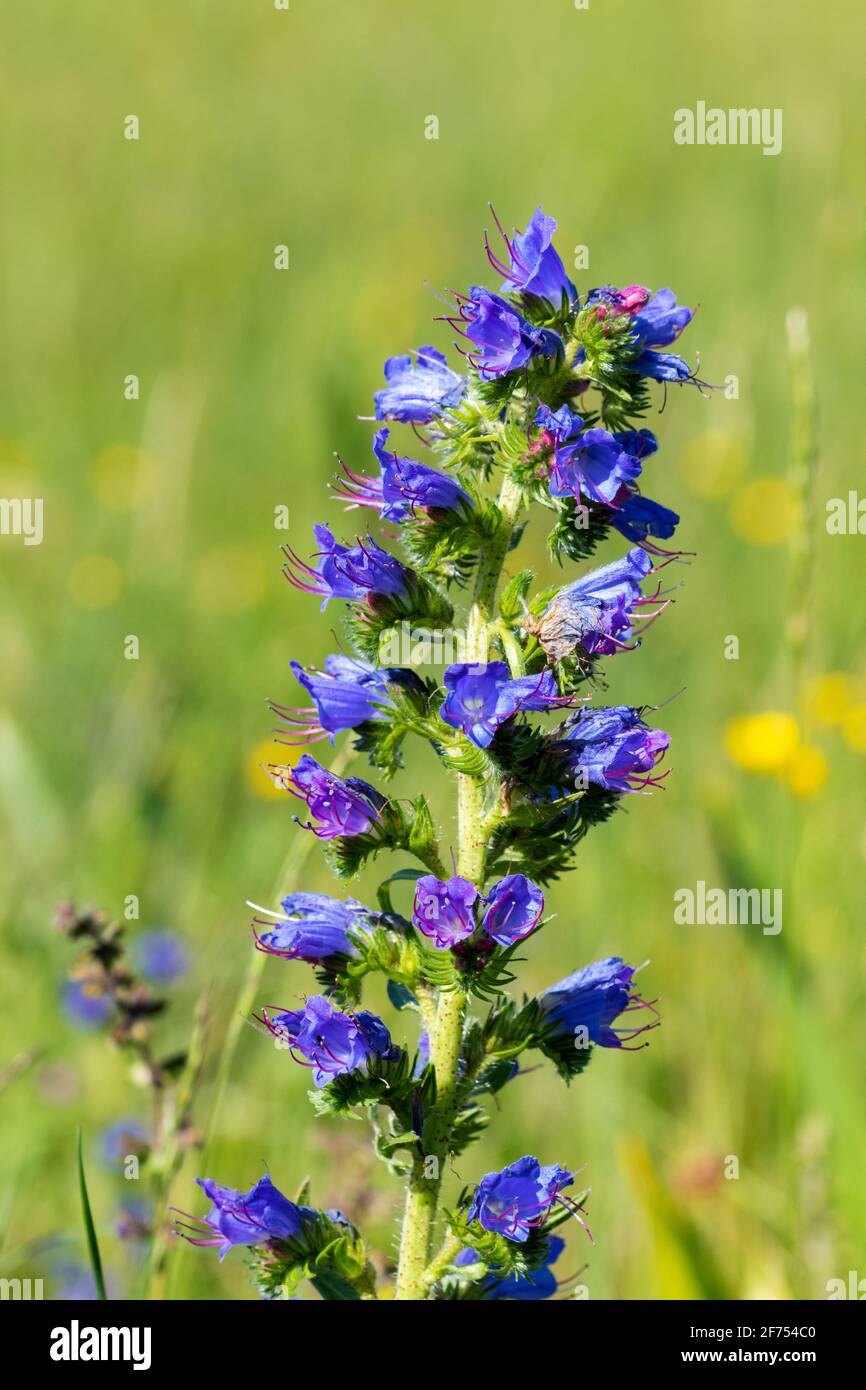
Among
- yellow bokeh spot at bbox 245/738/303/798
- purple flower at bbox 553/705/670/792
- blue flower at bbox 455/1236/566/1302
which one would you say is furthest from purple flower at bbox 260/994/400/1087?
yellow bokeh spot at bbox 245/738/303/798

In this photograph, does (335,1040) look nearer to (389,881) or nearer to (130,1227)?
(389,881)

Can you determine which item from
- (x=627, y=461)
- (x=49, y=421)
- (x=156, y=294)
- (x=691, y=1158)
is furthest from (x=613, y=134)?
(x=627, y=461)

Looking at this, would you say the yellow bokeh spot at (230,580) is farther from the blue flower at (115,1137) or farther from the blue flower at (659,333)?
the blue flower at (659,333)

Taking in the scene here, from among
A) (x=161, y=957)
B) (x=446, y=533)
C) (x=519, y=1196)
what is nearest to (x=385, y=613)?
(x=446, y=533)

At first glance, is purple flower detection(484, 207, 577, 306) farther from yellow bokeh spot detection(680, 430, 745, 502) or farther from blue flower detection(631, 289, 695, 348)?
yellow bokeh spot detection(680, 430, 745, 502)
